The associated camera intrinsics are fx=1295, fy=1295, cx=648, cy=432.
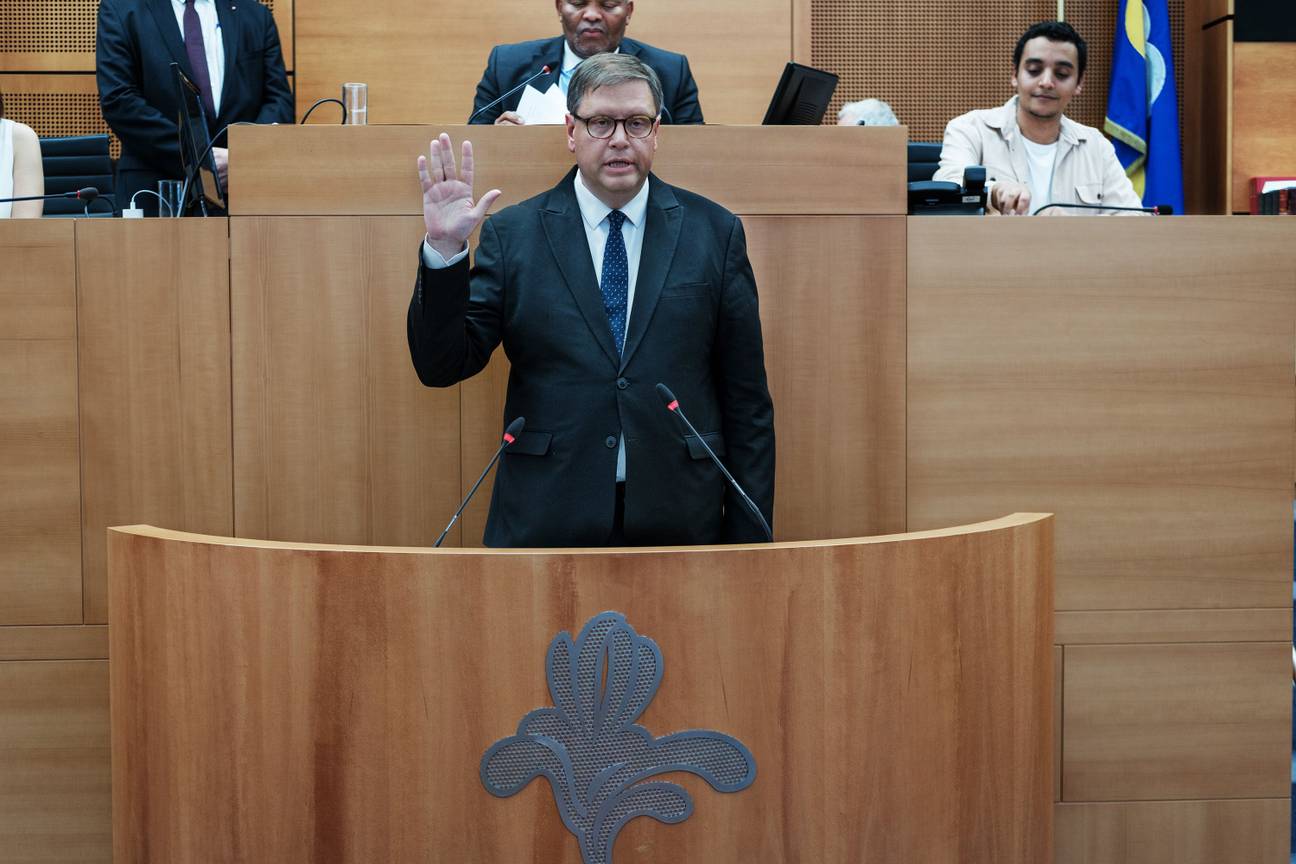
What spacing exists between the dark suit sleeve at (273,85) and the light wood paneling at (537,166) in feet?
4.51

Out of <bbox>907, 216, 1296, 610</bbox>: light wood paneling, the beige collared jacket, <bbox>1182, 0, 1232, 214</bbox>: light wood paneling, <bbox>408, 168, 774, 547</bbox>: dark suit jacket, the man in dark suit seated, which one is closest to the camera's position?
<bbox>408, 168, 774, 547</bbox>: dark suit jacket

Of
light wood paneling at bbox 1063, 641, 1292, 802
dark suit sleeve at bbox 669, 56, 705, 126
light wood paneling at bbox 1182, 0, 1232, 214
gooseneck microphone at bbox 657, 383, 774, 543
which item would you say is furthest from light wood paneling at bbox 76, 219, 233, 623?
light wood paneling at bbox 1182, 0, 1232, 214

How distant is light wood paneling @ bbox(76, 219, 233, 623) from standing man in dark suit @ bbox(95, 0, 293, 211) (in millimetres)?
1116

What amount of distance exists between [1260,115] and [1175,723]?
3.38m

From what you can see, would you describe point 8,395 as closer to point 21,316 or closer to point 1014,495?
point 21,316

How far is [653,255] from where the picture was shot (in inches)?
82.9

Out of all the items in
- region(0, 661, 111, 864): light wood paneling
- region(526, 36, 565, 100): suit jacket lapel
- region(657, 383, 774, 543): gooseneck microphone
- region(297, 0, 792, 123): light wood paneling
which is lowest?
region(0, 661, 111, 864): light wood paneling

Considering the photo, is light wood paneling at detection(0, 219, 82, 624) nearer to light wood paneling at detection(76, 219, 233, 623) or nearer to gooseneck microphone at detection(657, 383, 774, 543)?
light wood paneling at detection(76, 219, 233, 623)

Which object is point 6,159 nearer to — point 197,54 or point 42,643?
point 197,54

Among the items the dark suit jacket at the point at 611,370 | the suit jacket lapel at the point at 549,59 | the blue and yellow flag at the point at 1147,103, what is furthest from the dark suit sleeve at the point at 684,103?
the blue and yellow flag at the point at 1147,103

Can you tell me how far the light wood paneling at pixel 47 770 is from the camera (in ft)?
7.84

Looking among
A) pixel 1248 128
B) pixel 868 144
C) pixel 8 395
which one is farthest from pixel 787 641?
pixel 1248 128

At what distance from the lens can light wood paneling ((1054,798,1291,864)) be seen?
246cm

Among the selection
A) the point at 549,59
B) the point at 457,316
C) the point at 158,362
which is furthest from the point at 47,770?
the point at 549,59
